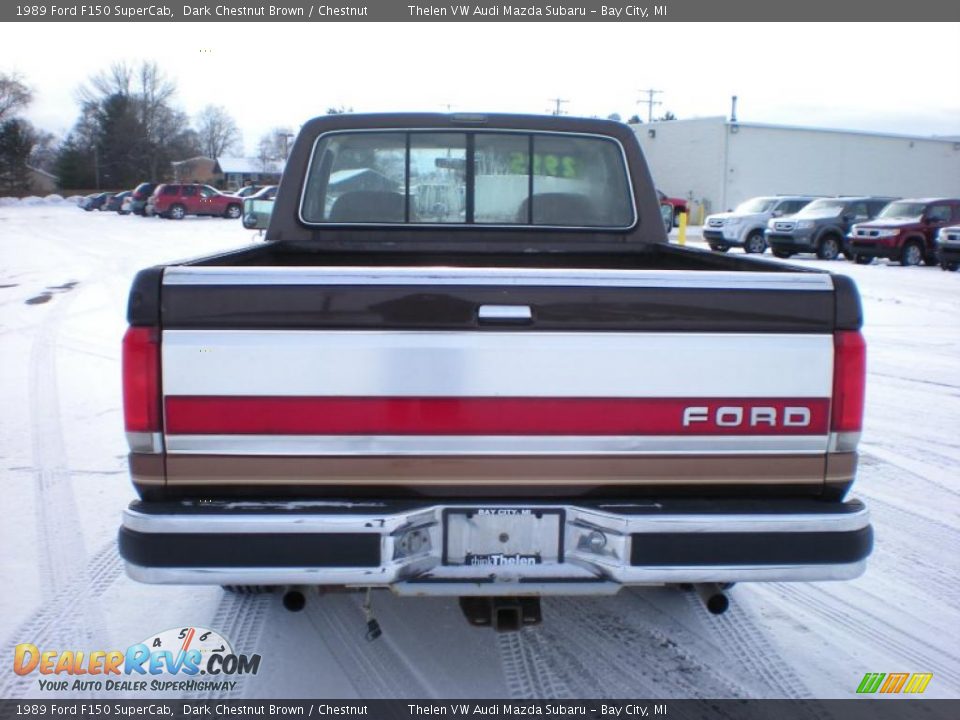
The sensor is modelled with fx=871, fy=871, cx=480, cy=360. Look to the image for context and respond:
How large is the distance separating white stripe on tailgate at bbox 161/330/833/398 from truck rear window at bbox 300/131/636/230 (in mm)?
1999

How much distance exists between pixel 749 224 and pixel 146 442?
2402cm

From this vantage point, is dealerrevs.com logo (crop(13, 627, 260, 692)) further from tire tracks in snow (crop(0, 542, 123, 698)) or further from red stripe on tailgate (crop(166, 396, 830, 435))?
red stripe on tailgate (crop(166, 396, 830, 435))

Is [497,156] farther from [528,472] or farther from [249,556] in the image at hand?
[249,556]

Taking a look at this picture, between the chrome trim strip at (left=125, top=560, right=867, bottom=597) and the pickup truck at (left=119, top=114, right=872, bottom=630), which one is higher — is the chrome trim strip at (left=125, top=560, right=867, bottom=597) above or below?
below

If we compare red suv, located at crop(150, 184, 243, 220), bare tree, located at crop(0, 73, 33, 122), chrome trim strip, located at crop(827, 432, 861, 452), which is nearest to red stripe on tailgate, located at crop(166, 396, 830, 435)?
chrome trim strip, located at crop(827, 432, 861, 452)

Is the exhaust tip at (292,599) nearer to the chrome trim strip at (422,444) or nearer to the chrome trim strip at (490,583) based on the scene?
the chrome trim strip at (490,583)

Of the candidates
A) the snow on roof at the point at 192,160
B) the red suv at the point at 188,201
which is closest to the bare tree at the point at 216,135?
the snow on roof at the point at 192,160

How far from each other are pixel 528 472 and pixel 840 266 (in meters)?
20.5

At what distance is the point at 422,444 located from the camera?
8.97ft

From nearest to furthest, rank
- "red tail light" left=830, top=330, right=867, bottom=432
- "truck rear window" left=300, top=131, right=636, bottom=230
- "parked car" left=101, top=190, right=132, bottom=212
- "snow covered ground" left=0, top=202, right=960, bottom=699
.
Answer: "red tail light" left=830, top=330, right=867, bottom=432
"snow covered ground" left=0, top=202, right=960, bottom=699
"truck rear window" left=300, top=131, right=636, bottom=230
"parked car" left=101, top=190, right=132, bottom=212

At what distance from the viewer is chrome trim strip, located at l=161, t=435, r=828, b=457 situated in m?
2.73

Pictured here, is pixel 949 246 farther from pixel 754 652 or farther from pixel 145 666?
pixel 145 666

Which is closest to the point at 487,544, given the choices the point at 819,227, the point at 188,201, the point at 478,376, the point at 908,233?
the point at 478,376

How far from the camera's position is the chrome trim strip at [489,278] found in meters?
2.64
